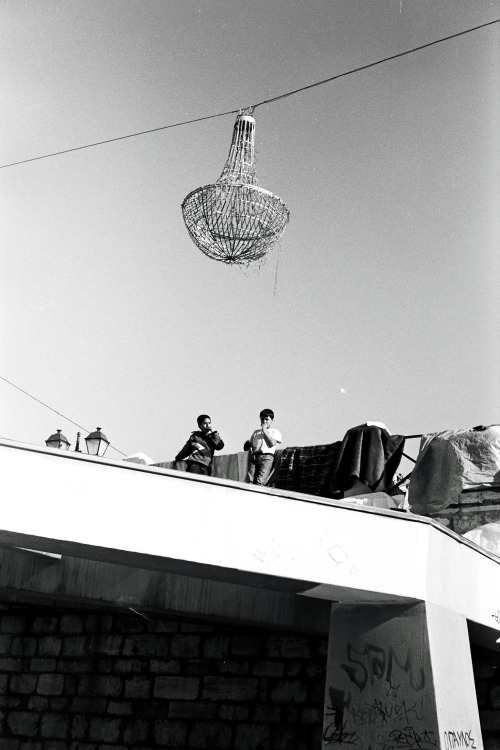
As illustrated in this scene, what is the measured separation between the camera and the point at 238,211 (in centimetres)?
735

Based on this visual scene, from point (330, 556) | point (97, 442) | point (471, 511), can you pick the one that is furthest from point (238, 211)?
point (97, 442)

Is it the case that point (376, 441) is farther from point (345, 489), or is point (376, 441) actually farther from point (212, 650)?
point (212, 650)

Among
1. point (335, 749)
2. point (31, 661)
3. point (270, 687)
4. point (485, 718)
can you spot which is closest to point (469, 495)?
point (485, 718)

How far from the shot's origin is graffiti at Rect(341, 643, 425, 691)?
6500 mm

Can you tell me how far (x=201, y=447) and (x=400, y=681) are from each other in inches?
196

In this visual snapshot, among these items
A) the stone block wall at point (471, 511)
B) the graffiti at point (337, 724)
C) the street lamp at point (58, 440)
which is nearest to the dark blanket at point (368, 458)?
the stone block wall at point (471, 511)

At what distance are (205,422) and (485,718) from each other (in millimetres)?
4667

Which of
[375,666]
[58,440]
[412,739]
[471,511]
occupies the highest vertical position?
[58,440]

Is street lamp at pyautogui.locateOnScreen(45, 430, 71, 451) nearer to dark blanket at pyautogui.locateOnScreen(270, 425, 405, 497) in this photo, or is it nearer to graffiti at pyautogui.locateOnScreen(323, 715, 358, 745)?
dark blanket at pyautogui.locateOnScreen(270, 425, 405, 497)

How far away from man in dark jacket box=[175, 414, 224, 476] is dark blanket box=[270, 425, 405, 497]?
997 millimetres

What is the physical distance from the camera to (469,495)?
9.39 metres

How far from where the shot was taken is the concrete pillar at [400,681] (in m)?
6.35

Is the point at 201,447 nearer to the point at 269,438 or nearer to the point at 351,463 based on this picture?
the point at 269,438

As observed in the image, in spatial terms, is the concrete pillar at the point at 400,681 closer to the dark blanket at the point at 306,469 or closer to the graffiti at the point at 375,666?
the graffiti at the point at 375,666
